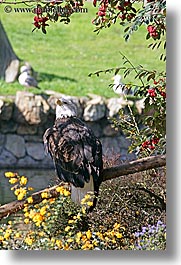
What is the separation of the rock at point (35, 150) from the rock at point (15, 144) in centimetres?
7

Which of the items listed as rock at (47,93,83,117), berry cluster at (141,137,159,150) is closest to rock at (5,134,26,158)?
rock at (47,93,83,117)

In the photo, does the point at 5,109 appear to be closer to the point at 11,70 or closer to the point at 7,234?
the point at 11,70

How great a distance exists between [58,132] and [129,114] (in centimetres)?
53

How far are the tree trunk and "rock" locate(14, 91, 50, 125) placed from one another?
1.51 ft

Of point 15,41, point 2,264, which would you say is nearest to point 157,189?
point 2,264

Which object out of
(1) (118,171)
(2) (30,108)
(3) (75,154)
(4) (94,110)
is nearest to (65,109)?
(3) (75,154)

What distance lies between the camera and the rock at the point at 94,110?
4055 millimetres

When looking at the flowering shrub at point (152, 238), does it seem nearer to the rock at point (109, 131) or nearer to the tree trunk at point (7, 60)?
the rock at point (109, 131)

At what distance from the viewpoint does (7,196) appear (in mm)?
3250

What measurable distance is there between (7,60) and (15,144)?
2.71ft

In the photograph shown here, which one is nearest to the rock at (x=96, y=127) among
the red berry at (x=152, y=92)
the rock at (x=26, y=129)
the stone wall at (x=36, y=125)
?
the stone wall at (x=36, y=125)

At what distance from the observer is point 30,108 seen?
15.2 ft

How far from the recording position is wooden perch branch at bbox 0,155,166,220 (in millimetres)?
3021

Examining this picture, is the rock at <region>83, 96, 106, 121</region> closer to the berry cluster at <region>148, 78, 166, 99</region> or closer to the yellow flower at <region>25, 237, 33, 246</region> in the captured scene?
the berry cluster at <region>148, 78, 166, 99</region>
